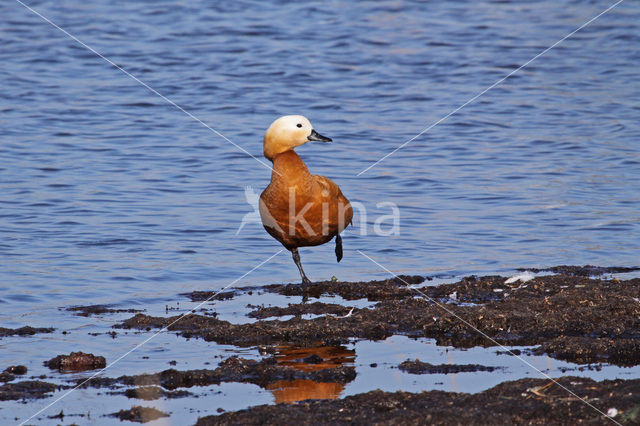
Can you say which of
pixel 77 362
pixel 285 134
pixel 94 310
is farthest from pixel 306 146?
pixel 77 362

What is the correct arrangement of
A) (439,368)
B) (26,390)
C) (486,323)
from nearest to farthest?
1. (26,390)
2. (439,368)
3. (486,323)

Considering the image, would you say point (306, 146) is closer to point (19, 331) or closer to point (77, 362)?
point (19, 331)

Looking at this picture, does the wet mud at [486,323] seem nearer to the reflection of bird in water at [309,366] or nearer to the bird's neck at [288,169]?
the reflection of bird in water at [309,366]

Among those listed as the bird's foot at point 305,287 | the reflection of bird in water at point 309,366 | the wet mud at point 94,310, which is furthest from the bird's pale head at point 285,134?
the reflection of bird in water at point 309,366

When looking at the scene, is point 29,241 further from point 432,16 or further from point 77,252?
point 432,16

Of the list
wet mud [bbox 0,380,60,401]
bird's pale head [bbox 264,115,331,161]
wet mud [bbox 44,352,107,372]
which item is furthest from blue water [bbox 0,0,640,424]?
bird's pale head [bbox 264,115,331,161]

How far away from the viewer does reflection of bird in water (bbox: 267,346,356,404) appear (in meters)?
5.58

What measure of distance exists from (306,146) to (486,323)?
9180 millimetres

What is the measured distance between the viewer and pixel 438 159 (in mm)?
14820

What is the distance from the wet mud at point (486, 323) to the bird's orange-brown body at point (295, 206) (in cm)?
98

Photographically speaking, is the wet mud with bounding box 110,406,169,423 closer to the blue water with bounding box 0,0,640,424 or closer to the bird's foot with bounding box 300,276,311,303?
the blue water with bounding box 0,0,640,424

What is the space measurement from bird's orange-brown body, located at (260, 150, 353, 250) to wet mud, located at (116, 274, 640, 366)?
0.98 meters

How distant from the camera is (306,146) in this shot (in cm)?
1570

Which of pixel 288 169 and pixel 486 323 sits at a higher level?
pixel 288 169
